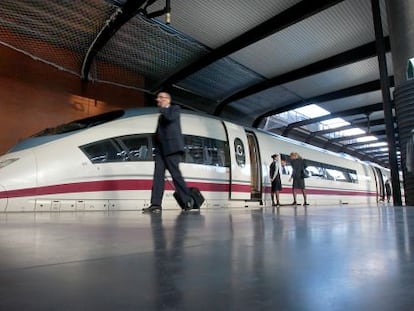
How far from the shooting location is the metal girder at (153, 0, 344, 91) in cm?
867

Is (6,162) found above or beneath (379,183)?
above

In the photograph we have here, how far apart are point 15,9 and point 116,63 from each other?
11.3ft

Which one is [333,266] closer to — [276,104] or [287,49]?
[287,49]

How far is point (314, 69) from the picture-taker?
12.2 m

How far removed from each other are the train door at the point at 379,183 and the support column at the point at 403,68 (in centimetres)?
1318

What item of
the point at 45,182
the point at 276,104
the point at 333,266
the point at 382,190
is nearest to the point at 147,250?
the point at 333,266

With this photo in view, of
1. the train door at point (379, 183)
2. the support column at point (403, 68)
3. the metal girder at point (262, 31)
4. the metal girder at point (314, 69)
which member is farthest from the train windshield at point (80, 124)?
the train door at point (379, 183)

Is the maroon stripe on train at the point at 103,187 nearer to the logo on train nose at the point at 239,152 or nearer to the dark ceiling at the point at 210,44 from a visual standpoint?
the logo on train nose at the point at 239,152

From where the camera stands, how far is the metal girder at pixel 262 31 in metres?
8.67

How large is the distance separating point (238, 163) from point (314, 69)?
5.93 m

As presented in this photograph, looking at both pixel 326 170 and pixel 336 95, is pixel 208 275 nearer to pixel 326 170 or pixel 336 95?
pixel 326 170

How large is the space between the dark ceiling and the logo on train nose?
10.7ft

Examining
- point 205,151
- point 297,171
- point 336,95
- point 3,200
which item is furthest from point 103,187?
point 336,95

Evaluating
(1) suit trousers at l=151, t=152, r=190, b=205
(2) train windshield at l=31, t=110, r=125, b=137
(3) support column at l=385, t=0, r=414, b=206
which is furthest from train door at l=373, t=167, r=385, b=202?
(1) suit trousers at l=151, t=152, r=190, b=205
